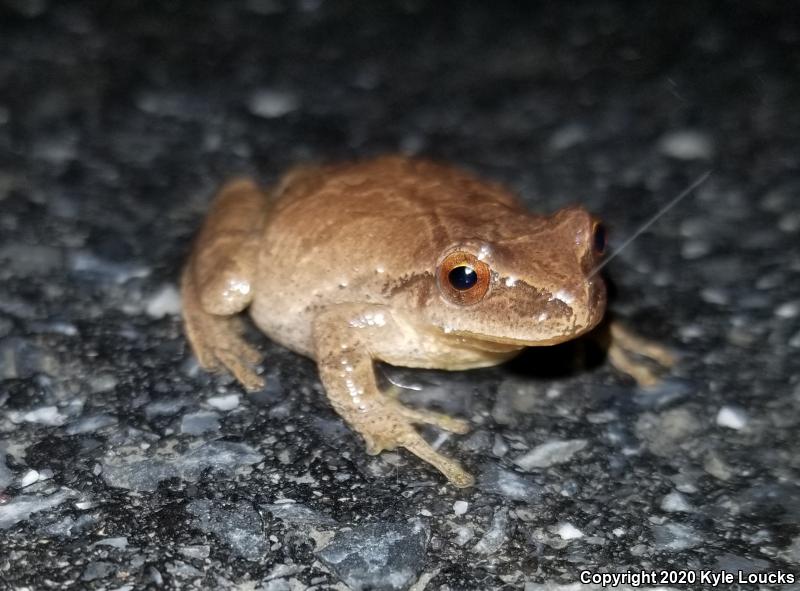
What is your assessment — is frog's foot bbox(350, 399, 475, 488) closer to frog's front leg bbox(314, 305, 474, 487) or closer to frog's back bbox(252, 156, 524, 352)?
frog's front leg bbox(314, 305, 474, 487)

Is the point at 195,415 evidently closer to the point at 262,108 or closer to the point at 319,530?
the point at 319,530

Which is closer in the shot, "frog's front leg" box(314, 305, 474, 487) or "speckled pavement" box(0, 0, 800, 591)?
"speckled pavement" box(0, 0, 800, 591)

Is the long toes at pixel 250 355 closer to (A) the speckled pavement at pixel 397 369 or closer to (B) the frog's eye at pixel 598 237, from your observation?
(A) the speckled pavement at pixel 397 369

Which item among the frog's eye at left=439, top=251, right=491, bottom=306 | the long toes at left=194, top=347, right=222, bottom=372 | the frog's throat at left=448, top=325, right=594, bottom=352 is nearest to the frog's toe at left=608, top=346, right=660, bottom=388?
the frog's throat at left=448, top=325, right=594, bottom=352

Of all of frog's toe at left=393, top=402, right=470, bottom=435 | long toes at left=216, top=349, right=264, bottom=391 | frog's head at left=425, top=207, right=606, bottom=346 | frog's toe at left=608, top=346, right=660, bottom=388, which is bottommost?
frog's toe at left=393, top=402, right=470, bottom=435

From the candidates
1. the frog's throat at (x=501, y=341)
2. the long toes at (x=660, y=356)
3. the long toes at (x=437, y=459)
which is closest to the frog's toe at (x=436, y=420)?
the long toes at (x=437, y=459)

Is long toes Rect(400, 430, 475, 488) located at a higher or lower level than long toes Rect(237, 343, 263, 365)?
lower

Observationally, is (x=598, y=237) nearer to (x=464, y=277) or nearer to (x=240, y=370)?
(x=464, y=277)
